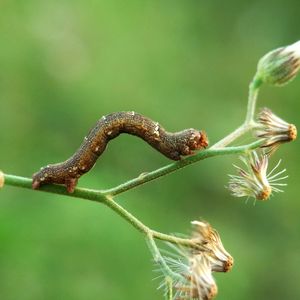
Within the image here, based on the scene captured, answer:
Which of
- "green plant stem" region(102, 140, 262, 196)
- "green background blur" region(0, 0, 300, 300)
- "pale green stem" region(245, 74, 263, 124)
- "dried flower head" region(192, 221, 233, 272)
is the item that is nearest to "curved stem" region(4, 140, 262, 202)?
"green plant stem" region(102, 140, 262, 196)

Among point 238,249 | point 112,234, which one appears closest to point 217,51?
point 238,249

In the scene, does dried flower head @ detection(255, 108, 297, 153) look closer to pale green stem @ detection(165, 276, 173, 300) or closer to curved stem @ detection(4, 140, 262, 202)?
curved stem @ detection(4, 140, 262, 202)

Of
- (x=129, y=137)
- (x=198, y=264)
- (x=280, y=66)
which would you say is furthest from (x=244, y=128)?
(x=129, y=137)

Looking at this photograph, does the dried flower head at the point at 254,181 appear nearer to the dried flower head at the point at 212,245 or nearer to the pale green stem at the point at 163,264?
the dried flower head at the point at 212,245

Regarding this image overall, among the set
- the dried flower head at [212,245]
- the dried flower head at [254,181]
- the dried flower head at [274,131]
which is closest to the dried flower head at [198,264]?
the dried flower head at [212,245]

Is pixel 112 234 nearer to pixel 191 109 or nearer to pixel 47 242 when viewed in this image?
pixel 47 242

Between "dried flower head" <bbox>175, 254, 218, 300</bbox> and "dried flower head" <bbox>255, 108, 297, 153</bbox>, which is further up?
"dried flower head" <bbox>255, 108, 297, 153</bbox>

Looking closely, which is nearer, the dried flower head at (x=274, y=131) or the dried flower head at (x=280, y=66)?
the dried flower head at (x=274, y=131)
